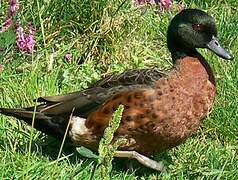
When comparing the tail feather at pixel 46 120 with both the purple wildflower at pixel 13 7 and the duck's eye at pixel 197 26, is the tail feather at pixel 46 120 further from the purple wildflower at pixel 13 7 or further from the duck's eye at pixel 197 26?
the duck's eye at pixel 197 26

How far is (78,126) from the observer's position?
4.56 m

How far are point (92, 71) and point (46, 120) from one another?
108 cm

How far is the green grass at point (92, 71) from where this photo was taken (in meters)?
4.52

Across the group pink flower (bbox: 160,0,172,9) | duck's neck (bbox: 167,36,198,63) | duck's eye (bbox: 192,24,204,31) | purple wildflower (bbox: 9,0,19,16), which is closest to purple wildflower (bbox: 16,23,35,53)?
purple wildflower (bbox: 9,0,19,16)

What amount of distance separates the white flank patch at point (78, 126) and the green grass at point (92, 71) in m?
0.14

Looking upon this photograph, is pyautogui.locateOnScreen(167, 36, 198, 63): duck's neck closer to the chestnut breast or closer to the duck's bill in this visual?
the duck's bill

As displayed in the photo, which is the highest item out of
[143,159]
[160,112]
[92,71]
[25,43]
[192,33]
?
[192,33]

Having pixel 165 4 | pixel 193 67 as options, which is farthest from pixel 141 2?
pixel 193 67

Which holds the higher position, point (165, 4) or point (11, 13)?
point (11, 13)

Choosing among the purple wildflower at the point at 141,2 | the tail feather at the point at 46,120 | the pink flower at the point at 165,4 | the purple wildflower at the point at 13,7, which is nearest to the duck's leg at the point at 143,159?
the tail feather at the point at 46,120

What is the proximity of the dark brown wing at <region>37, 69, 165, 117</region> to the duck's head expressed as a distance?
31 centimetres

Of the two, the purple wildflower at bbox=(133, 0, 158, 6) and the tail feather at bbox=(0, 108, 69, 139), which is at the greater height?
the purple wildflower at bbox=(133, 0, 158, 6)

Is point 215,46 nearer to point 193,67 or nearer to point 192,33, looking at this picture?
point 192,33

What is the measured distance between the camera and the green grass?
452 cm
